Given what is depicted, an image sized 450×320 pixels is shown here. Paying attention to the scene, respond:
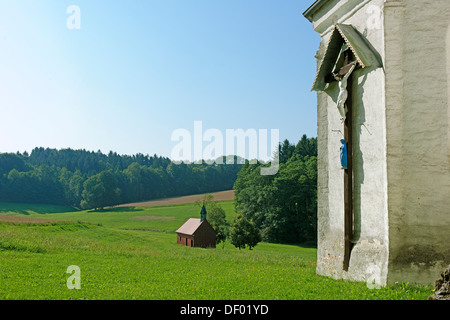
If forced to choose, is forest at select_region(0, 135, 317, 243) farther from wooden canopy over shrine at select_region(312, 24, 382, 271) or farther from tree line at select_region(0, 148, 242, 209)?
wooden canopy over shrine at select_region(312, 24, 382, 271)

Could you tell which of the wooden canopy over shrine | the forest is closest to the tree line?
the forest

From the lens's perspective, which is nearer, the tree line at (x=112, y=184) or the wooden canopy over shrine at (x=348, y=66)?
the wooden canopy over shrine at (x=348, y=66)

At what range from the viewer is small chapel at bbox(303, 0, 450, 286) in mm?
8555

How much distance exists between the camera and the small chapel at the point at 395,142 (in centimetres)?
855

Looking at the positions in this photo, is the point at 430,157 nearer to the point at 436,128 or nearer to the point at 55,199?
the point at 436,128

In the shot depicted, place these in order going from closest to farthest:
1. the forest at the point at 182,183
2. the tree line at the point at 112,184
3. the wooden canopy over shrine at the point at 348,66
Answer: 1. the wooden canopy over shrine at the point at 348,66
2. the forest at the point at 182,183
3. the tree line at the point at 112,184

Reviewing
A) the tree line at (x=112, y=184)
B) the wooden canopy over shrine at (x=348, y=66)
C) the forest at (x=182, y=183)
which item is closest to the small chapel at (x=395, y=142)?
the wooden canopy over shrine at (x=348, y=66)

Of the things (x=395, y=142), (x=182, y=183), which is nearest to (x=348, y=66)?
(x=395, y=142)

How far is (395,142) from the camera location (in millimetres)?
8859

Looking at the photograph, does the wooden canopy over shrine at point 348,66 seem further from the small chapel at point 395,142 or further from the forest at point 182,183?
the forest at point 182,183

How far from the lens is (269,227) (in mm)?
59031

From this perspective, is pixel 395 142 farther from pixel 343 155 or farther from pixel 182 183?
pixel 182 183
